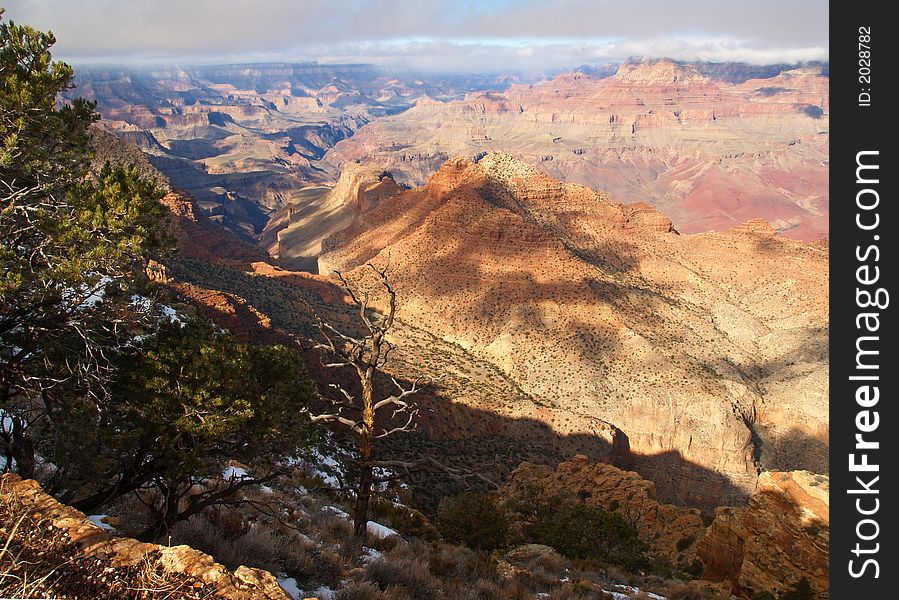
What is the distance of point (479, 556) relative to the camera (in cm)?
1466

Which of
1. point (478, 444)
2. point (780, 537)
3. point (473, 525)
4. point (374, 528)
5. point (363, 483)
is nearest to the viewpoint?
point (363, 483)

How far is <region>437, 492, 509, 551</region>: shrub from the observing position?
17969 millimetres

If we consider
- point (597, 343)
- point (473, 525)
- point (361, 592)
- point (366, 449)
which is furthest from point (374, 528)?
point (597, 343)

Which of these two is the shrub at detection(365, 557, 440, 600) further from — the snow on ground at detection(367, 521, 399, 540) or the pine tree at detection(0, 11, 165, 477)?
the pine tree at detection(0, 11, 165, 477)

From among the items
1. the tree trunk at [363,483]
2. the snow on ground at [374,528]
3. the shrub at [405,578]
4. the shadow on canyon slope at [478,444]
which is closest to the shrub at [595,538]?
the shadow on canyon slope at [478,444]

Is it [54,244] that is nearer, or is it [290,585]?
[54,244]

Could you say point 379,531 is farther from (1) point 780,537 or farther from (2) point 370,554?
(1) point 780,537

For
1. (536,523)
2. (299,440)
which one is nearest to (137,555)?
(299,440)

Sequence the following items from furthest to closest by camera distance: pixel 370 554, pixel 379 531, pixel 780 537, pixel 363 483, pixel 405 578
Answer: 1. pixel 780 537
2. pixel 379 531
3. pixel 363 483
4. pixel 370 554
5. pixel 405 578

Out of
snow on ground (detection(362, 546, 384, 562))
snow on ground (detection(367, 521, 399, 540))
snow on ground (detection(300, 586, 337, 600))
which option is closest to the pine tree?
snow on ground (detection(300, 586, 337, 600))

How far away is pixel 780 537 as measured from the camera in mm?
15914

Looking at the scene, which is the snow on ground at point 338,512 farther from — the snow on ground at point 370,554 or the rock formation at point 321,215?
the rock formation at point 321,215

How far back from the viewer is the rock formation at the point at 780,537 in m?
15.1

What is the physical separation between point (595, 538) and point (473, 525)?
609 centimetres
